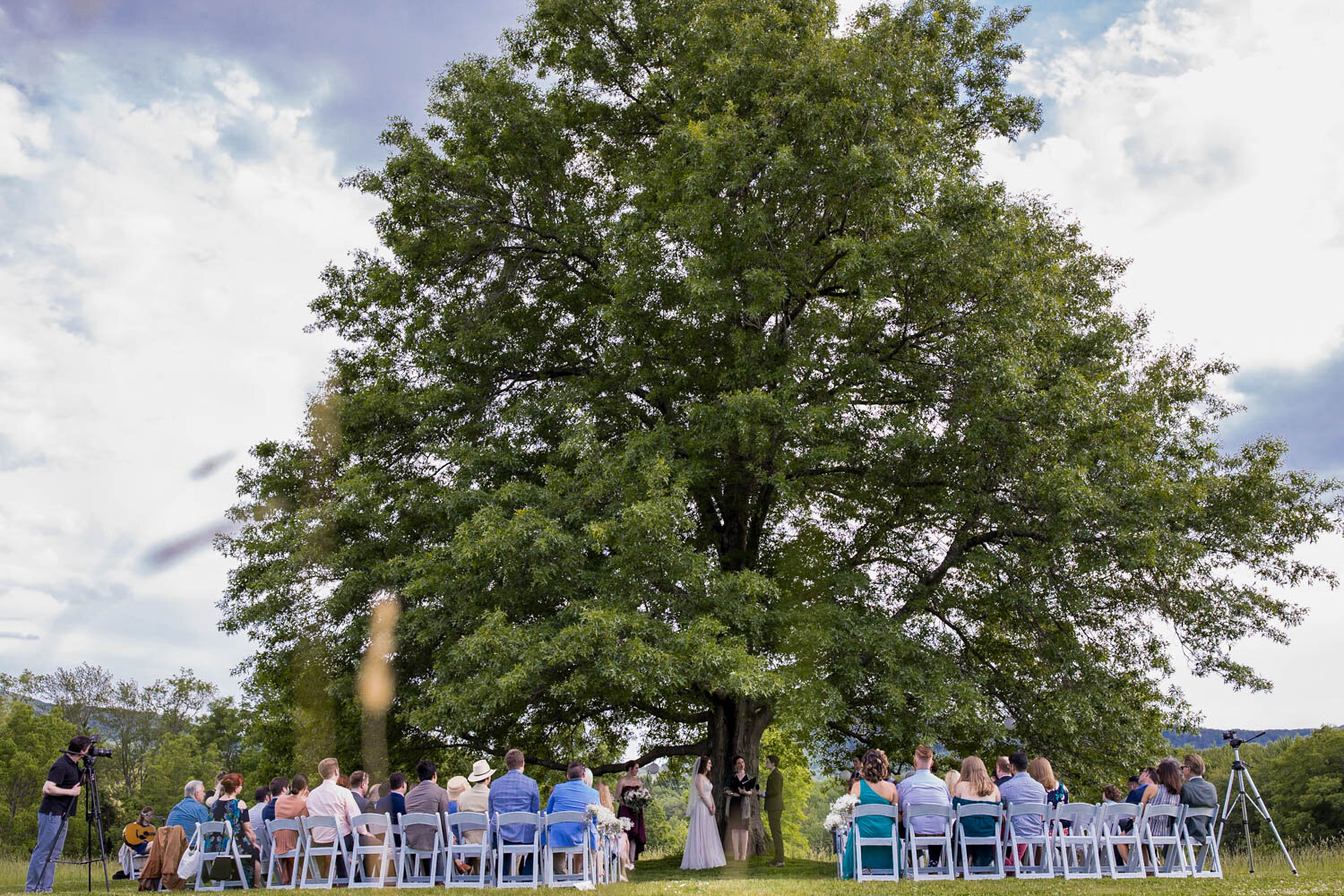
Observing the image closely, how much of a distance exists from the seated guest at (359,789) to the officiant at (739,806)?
6.03m

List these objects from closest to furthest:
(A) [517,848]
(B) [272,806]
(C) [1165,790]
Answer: (A) [517,848]
(C) [1165,790]
(B) [272,806]

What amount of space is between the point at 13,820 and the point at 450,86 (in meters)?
55.3

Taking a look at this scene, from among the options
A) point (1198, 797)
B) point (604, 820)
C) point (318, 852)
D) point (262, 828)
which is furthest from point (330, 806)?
point (1198, 797)

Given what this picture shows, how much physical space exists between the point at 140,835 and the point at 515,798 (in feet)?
25.3

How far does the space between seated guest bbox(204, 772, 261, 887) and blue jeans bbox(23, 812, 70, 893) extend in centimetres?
→ 158

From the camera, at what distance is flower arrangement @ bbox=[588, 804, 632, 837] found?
10734 mm

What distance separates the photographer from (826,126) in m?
16.0

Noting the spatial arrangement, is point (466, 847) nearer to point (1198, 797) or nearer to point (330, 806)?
point (330, 806)

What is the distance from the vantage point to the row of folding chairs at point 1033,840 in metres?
10.8

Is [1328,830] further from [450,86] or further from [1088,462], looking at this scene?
[450,86]

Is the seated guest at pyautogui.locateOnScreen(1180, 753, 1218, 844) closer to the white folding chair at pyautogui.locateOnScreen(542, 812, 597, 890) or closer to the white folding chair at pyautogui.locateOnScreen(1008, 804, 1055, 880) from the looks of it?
the white folding chair at pyautogui.locateOnScreen(1008, 804, 1055, 880)

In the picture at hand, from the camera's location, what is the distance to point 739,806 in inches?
670

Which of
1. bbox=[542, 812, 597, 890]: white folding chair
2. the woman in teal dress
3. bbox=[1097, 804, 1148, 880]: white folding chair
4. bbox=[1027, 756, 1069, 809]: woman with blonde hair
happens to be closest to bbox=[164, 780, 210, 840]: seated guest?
bbox=[542, 812, 597, 890]: white folding chair

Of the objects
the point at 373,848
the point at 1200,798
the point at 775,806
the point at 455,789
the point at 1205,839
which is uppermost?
the point at 455,789
